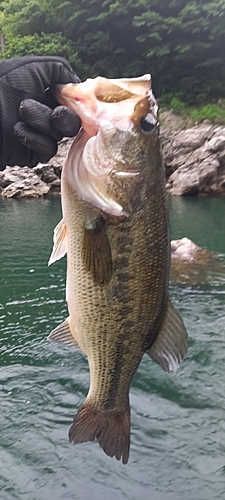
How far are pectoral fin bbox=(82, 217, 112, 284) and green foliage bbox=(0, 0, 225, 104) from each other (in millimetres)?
35487

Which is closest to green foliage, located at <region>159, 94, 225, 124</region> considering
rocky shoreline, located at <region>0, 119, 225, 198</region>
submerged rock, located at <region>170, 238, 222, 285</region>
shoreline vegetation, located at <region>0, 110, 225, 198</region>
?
shoreline vegetation, located at <region>0, 110, 225, 198</region>

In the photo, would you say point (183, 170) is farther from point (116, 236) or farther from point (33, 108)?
point (116, 236)

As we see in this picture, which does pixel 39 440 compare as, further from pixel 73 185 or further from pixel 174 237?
pixel 174 237

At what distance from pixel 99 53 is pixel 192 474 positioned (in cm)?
3758

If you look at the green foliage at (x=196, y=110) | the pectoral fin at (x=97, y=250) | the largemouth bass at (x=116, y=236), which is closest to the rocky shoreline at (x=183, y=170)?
the green foliage at (x=196, y=110)

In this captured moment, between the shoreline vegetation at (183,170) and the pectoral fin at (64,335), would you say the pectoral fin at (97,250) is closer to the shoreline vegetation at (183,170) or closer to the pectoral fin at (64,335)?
the pectoral fin at (64,335)

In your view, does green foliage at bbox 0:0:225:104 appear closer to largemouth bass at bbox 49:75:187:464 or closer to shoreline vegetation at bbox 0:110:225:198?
shoreline vegetation at bbox 0:110:225:198

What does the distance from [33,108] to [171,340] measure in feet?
4.94

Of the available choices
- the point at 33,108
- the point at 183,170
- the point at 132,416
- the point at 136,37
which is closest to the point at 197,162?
the point at 183,170

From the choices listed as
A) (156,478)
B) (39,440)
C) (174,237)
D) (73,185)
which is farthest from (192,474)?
(174,237)

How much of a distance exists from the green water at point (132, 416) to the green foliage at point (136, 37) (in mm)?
30205

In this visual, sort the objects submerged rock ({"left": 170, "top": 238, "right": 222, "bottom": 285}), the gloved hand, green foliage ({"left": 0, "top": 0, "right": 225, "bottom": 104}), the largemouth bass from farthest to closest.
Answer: green foliage ({"left": 0, "top": 0, "right": 225, "bottom": 104})
submerged rock ({"left": 170, "top": 238, "right": 222, "bottom": 285})
the gloved hand
the largemouth bass

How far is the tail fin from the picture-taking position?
293 cm

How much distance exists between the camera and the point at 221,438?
5.56 metres
